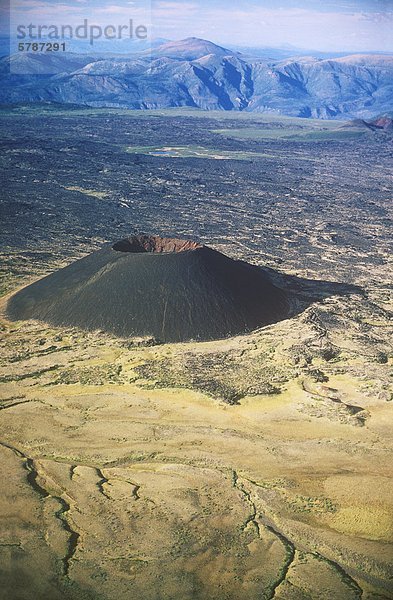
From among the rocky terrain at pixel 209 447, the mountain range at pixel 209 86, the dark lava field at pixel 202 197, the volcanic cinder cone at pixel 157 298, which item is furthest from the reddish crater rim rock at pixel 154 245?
the mountain range at pixel 209 86

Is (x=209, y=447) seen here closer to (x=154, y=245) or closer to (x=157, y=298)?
(x=157, y=298)

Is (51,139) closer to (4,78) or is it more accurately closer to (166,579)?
(166,579)

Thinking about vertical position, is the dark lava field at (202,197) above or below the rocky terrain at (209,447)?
above

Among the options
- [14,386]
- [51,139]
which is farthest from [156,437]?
[51,139]

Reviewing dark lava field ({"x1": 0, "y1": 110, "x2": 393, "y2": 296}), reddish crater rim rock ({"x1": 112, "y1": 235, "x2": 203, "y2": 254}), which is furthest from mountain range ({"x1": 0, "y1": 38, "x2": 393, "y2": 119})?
reddish crater rim rock ({"x1": 112, "y1": 235, "x2": 203, "y2": 254})

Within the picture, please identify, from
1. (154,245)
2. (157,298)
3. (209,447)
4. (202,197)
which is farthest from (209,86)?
(209,447)

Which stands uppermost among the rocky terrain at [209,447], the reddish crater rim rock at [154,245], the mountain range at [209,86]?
the mountain range at [209,86]

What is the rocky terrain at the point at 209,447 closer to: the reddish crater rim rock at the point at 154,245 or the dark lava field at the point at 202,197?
the dark lava field at the point at 202,197
